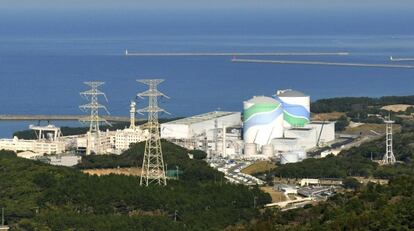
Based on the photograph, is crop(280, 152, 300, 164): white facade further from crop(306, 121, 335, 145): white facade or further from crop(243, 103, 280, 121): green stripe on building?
crop(306, 121, 335, 145): white facade

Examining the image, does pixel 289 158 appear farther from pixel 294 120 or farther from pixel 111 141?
pixel 111 141

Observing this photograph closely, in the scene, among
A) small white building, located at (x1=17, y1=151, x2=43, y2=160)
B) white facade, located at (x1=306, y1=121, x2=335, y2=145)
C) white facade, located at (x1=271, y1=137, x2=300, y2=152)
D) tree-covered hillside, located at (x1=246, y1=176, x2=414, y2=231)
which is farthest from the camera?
white facade, located at (x1=306, y1=121, x2=335, y2=145)

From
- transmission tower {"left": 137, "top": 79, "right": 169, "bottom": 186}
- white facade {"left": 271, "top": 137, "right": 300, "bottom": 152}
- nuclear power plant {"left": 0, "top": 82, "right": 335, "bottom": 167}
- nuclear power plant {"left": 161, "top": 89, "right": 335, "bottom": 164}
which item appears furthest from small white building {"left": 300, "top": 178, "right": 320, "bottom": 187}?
white facade {"left": 271, "top": 137, "right": 300, "bottom": 152}

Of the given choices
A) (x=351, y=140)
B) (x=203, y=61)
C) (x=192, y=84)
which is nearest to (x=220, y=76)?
(x=192, y=84)

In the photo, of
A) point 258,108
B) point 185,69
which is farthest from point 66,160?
point 185,69

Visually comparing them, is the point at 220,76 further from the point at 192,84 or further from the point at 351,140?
the point at 351,140

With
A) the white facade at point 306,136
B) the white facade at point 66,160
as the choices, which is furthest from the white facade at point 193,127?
the white facade at point 66,160

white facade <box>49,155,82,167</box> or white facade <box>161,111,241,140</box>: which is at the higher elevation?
white facade <box>161,111,241,140</box>
